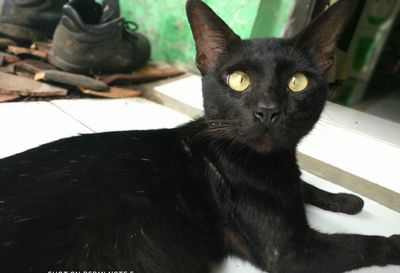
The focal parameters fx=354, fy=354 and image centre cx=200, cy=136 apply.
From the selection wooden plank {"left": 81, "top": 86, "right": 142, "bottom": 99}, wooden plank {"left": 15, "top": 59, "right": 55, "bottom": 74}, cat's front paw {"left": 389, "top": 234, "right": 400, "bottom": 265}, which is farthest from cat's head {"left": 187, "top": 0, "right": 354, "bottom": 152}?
wooden plank {"left": 15, "top": 59, "right": 55, "bottom": 74}

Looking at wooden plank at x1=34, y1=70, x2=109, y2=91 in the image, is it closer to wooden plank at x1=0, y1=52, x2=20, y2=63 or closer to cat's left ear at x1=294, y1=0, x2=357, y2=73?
wooden plank at x1=0, y1=52, x2=20, y2=63

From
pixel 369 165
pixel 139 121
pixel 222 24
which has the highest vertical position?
pixel 222 24

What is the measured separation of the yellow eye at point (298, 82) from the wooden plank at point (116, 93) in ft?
4.25

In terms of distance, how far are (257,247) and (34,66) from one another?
68.2 inches

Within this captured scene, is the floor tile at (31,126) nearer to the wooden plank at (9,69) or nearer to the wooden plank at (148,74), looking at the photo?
the wooden plank at (9,69)

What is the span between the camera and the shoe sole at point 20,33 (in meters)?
2.27

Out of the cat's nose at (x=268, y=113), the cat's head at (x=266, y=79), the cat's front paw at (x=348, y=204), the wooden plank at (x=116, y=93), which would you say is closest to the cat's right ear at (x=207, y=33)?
the cat's head at (x=266, y=79)

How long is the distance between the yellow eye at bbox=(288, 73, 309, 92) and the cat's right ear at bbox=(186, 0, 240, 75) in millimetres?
211

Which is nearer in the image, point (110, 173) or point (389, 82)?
point (110, 173)

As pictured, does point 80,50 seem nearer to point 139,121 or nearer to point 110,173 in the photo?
point 139,121

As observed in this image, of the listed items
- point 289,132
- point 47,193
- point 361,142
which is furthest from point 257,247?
point 361,142

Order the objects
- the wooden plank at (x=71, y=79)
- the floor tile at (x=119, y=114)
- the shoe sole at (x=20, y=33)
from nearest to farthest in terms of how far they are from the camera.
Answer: the floor tile at (x=119, y=114)
the wooden plank at (x=71, y=79)
the shoe sole at (x=20, y=33)

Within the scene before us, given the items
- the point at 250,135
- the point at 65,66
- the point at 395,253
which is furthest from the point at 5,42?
the point at 395,253

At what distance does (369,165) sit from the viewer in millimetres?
1474
